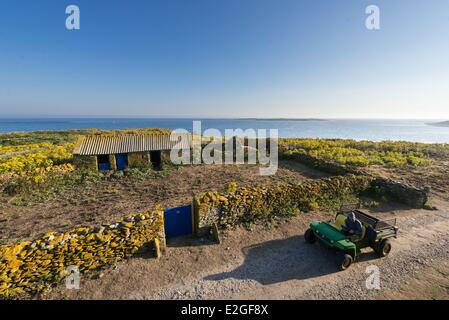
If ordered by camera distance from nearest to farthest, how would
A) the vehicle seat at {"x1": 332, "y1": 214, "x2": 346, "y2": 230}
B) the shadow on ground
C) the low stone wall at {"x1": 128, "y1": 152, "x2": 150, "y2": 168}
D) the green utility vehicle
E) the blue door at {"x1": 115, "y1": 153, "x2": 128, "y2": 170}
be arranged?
1. the shadow on ground
2. the green utility vehicle
3. the vehicle seat at {"x1": 332, "y1": 214, "x2": 346, "y2": 230}
4. the blue door at {"x1": 115, "y1": 153, "x2": 128, "y2": 170}
5. the low stone wall at {"x1": 128, "y1": 152, "x2": 150, "y2": 168}

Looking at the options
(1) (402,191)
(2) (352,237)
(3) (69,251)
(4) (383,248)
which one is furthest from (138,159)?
(1) (402,191)

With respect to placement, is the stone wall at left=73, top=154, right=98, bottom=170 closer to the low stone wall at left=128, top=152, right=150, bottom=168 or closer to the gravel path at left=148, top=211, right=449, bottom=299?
the low stone wall at left=128, top=152, right=150, bottom=168

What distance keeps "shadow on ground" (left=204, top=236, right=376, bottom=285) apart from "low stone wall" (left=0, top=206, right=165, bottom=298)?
9.54ft

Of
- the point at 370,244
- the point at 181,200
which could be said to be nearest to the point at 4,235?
the point at 181,200

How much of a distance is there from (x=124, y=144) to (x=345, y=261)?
60.8 feet

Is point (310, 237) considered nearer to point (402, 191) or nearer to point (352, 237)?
point (352, 237)

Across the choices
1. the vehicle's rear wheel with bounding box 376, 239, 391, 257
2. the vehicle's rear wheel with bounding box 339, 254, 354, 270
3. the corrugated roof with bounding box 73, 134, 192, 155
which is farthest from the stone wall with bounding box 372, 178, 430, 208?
the corrugated roof with bounding box 73, 134, 192, 155

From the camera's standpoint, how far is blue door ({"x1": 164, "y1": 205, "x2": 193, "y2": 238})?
871cm

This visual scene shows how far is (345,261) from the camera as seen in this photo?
6.81m

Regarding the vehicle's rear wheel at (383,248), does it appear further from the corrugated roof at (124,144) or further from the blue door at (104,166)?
→ the blue door at (104,166)

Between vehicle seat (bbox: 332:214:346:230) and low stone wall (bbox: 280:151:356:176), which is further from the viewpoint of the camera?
low stone wall (bbox: 280:151:356:176)
